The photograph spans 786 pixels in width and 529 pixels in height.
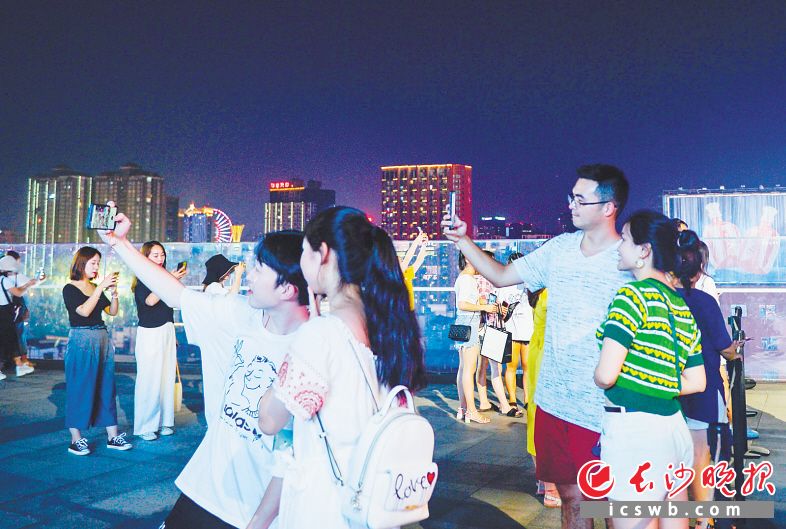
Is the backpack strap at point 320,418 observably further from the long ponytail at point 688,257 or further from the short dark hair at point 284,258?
the long ponytail at point 688,257

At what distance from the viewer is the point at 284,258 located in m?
2.47

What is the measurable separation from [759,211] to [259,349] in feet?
33.5

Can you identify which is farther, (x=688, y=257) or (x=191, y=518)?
(x=688, y=257)

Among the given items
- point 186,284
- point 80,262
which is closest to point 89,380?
point 80,262

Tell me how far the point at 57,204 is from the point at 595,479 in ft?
380

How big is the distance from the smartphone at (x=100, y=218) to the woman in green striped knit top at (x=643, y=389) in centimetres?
214

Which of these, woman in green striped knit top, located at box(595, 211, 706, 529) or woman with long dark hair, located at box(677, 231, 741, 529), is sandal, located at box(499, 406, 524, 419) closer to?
woman with long dark hair, located at box(677, 231, 741, 529)

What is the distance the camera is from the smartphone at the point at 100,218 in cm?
293

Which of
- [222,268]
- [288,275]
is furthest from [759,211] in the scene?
[288,275]

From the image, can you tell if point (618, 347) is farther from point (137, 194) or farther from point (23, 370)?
point (137, 194)

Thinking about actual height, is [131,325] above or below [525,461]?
above

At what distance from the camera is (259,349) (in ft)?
8.11

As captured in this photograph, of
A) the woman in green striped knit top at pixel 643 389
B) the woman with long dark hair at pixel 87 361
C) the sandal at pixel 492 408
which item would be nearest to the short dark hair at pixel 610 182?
the woman in green striped knit top at pixel 643 389

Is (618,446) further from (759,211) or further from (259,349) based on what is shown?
(759,211)
